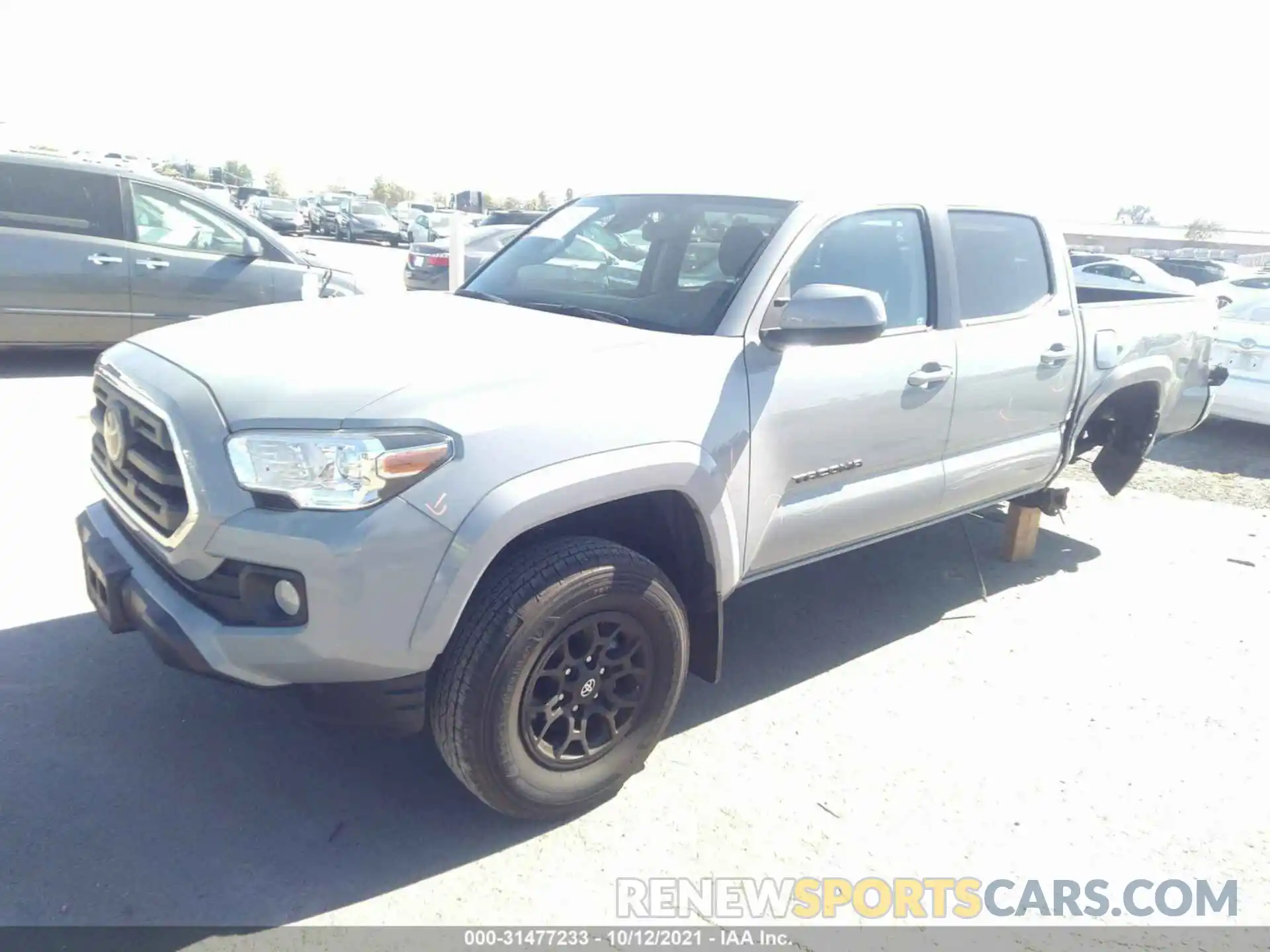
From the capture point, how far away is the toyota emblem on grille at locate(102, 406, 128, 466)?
2.95 metres

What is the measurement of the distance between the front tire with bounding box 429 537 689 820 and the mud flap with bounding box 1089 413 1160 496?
371 cm

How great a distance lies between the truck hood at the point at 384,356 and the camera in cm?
252

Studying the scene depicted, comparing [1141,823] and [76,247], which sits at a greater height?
[76,247]

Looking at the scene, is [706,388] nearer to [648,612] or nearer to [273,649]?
[648,612]

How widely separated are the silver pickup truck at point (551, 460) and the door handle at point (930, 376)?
0.02 meters

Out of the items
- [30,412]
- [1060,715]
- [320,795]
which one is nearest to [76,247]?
[30,412]

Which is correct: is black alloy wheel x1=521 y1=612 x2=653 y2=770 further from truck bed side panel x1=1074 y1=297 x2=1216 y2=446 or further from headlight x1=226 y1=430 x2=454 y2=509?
truck bed side panel x1=1074 y1=297 x2=1216 y2=446

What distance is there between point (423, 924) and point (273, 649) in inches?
32.9

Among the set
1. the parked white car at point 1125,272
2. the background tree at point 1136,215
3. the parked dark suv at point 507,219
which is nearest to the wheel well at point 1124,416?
the parked white car at point 1125,272

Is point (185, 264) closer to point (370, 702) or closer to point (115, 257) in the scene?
point (115, 257)

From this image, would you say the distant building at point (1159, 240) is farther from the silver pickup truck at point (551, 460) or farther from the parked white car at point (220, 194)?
the silver pickup truck at point (551, 460)

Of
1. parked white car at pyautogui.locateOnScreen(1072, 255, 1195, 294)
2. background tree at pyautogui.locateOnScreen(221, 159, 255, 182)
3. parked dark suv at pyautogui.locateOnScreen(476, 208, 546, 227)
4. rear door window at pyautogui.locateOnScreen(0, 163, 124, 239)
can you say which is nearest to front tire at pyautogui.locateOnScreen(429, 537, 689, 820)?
rear door window at pyautogui.locateOnScreen(0, 163, 124, 239)

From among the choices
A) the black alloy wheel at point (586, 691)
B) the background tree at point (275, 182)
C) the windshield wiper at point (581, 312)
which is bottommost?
the background tree at point (275, 182)

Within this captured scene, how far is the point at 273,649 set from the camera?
245cm
